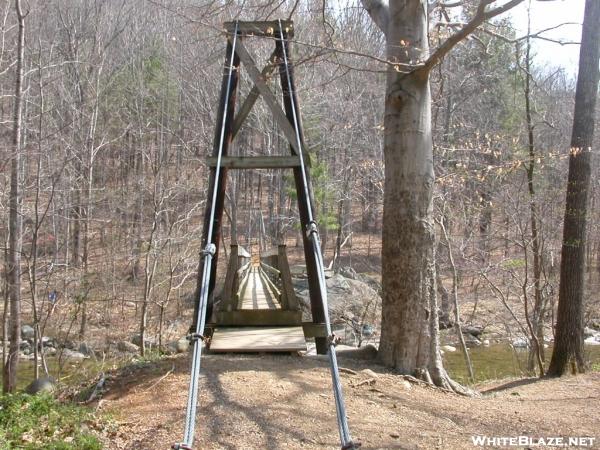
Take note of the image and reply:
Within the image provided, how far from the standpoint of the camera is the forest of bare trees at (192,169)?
34.8ft

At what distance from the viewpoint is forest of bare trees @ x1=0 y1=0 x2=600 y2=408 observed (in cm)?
1062

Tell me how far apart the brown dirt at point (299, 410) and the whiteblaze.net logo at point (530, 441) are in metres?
0.06

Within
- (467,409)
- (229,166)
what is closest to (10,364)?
(229,166)

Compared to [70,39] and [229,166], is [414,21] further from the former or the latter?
[70,39]

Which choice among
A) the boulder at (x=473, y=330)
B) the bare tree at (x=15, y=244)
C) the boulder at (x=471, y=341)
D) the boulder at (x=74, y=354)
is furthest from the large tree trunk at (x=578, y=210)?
the boulder at (x=74, y=354)

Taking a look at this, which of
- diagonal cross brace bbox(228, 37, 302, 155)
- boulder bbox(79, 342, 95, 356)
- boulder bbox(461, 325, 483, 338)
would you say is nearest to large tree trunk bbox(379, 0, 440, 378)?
diagonal cross brace bbox(228, 37, 302, 155)

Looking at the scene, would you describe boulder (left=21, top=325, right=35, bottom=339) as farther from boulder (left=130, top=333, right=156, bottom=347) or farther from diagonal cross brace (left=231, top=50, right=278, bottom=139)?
diagonal cross brace (left=231, top=50, right=278, bottom=139)

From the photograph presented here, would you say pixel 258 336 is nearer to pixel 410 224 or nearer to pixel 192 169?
pixel 410 224

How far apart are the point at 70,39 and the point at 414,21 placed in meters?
17.8

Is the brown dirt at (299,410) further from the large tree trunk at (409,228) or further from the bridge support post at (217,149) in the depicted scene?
the bridge support post at (217,149)

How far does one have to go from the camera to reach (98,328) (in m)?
16.8

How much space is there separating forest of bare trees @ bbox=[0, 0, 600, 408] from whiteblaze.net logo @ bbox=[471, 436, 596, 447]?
4.34 meters

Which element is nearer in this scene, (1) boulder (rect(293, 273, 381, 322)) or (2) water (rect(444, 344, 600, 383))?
(2) water (rect(444, 344, 600, 383))

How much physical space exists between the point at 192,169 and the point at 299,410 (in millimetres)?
20762
